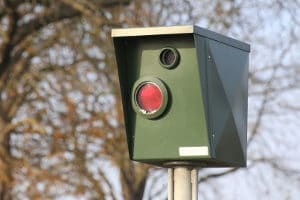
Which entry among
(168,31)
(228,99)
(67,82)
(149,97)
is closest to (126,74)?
A: (149,97)

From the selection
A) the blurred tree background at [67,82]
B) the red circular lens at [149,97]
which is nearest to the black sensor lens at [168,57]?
the red circular lens at [149,97]

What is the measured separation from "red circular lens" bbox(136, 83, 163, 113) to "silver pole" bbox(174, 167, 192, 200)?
250 millimetres

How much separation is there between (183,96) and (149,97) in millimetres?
138

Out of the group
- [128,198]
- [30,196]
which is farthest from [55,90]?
[128,198]

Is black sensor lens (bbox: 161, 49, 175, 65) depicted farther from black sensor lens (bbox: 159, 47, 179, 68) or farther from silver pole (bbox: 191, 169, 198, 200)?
silver pole (bbox: 191, 169, 198, 200)

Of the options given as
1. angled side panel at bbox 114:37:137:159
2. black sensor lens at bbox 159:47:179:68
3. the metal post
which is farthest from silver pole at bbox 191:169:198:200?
black sensor lens at bbox 159:47:179:68

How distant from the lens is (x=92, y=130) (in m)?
11.7

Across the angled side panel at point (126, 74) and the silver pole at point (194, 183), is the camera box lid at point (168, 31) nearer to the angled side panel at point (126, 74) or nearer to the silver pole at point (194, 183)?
the angled side panel at point (126, 74)

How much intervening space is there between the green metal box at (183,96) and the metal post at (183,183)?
2.3 inches

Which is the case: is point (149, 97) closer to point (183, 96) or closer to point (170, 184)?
point (183, 96)

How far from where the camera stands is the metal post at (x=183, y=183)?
3818 millimetres

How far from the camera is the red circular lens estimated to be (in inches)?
147

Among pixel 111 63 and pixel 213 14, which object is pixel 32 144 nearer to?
pixel 111 63

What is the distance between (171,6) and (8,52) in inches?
76.6
